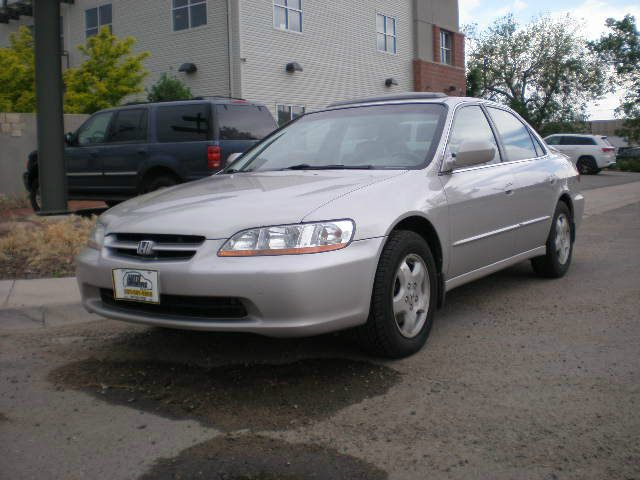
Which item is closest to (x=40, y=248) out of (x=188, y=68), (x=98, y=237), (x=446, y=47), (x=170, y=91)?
(x=98, y=237)

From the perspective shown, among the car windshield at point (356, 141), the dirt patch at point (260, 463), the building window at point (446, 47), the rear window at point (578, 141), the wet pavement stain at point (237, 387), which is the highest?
the building window at point (446, 47)

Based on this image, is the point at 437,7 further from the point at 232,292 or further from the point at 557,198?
the point at 232,292

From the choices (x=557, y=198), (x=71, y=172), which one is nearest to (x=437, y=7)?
(x=71, y=172)

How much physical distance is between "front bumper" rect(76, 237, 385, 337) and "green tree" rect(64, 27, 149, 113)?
15055 mm

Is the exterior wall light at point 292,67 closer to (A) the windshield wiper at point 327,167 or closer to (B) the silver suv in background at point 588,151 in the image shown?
(B) the silver suv in background at point 588,151

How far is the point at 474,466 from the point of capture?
2834 millimetres

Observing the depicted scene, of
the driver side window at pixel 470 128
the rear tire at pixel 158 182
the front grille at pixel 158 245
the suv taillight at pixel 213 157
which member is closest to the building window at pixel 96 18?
the rear tire at pixel 158 182

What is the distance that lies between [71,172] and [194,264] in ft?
28.4

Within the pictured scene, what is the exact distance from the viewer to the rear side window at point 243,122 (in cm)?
1028

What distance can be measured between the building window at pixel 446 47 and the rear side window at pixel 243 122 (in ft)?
65.5

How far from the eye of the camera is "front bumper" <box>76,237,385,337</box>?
3.58 m

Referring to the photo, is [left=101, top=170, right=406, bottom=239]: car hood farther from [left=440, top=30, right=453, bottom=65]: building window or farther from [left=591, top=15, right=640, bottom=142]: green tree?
[left=591, top=15, right=640, bottom=142]: green tree

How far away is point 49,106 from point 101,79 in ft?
32.7

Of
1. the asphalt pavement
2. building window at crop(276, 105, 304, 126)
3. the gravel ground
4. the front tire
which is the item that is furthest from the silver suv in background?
the front tire
